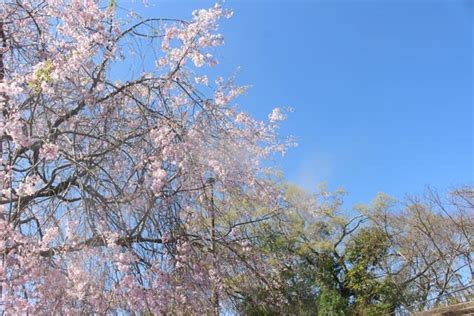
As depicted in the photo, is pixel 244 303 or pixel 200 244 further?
pixel 244 303

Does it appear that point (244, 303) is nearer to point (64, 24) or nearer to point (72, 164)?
point (72, 164)

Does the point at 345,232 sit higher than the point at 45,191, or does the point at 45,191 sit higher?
the point at 345,232

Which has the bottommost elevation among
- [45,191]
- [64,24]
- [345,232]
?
[45,191]

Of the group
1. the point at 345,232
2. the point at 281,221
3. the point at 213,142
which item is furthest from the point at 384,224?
the point at 213,142

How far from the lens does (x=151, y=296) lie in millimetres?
3113

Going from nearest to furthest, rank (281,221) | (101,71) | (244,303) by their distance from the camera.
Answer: (101,71) → (244,303) → (281,221)

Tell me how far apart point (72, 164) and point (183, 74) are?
130 centimetres

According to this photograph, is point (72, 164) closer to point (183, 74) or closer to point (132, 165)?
point (132, 165)

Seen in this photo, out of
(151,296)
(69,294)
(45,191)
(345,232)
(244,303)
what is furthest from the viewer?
(345,232)

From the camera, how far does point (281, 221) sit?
213 inches

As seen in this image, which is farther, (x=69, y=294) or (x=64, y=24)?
(x=64, y=24)

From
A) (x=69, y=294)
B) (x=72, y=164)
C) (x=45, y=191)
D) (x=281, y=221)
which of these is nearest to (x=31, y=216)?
(x=45, y=191)

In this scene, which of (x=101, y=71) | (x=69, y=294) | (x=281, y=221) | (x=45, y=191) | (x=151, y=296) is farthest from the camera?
(x=281, y=221)

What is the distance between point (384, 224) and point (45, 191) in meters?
12.5
